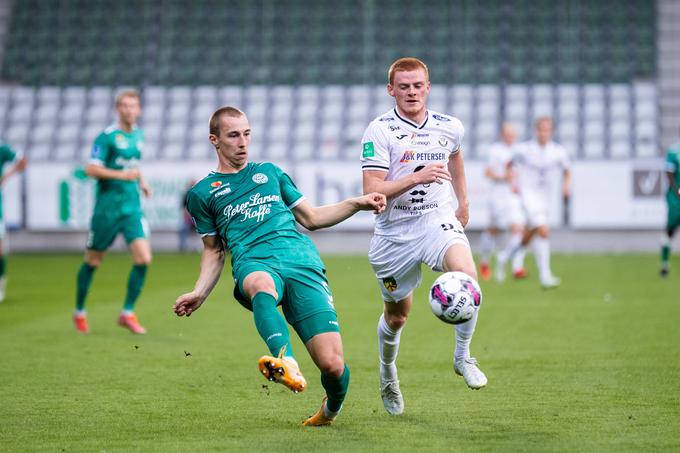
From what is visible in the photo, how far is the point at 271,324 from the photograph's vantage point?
5.89m

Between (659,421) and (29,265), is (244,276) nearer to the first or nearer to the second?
(659,421)

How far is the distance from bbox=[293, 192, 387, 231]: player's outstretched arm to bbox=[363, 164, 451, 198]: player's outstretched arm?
39 centimetres

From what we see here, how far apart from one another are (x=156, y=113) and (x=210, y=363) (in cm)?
1915

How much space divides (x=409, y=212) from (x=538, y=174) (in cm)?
979

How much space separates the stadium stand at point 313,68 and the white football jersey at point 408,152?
18704 mm

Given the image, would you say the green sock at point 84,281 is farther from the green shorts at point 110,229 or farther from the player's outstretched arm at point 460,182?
the player's outstretched arm at point 460,182

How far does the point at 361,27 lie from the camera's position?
28281 mm

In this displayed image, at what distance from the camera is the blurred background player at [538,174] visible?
16.1m

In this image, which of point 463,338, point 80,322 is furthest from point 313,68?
point 463,338

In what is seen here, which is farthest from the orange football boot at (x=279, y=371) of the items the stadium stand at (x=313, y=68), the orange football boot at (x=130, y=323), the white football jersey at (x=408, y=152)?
the stadium stand at (x=313, y=68)

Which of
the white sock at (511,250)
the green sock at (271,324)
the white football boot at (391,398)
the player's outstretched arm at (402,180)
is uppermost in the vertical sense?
the player's outstretched arm at (402,180)

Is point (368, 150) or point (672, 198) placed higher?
point (368, 150)

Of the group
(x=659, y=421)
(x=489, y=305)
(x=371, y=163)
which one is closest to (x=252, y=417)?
(x=371, y=163)

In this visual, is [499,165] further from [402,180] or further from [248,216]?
[248,216]
